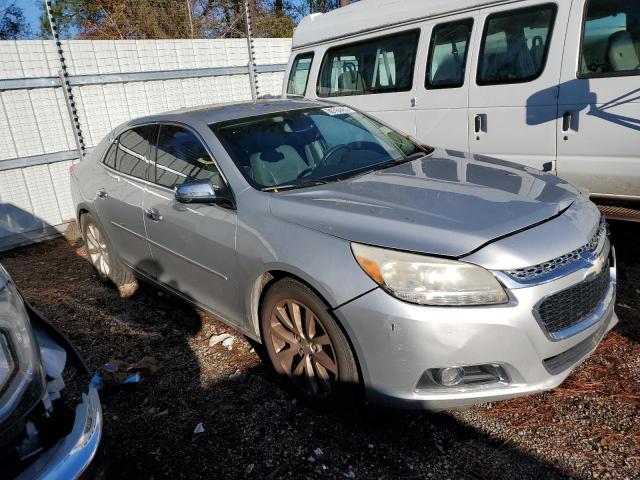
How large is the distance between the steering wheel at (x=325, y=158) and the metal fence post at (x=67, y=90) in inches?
198

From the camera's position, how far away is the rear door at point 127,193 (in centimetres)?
387

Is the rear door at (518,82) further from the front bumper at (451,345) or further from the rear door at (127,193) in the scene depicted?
the rear door at (127,193)

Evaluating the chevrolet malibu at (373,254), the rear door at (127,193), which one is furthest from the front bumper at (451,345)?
the rear door at (127,193)

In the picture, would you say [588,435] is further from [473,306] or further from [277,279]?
[277,279]

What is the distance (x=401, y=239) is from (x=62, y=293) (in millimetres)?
3951

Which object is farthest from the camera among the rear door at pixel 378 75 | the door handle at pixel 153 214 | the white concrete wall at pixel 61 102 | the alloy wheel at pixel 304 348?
the white concrete wall at pixel 61 102

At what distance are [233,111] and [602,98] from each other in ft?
9.28

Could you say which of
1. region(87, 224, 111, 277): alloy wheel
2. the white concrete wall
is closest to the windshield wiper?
region(87, 224, 111, 277): alloy wheel

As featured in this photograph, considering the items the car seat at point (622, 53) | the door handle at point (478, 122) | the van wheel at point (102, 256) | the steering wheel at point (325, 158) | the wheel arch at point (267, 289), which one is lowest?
the van wheel at point (102, 256)

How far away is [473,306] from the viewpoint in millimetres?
2148

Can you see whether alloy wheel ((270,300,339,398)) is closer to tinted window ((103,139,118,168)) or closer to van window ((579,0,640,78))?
tinted window ((103,139,118,168))

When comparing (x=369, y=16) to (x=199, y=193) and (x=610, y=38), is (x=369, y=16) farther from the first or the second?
(x=199, y=193)

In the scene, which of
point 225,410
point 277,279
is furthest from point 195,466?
point 277,279

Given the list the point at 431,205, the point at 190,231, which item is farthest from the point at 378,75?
the point at 431,205
